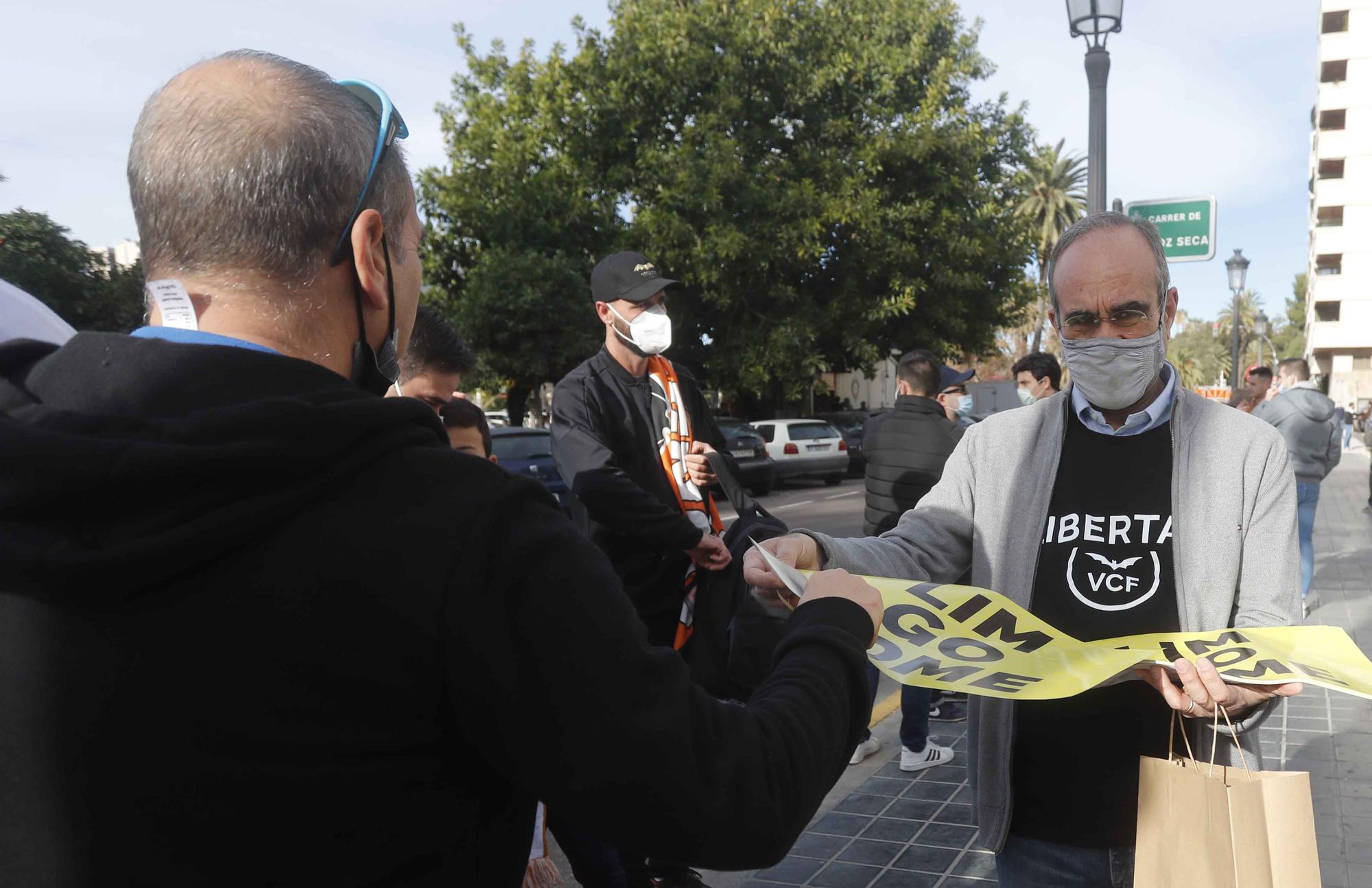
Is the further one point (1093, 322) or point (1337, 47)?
point (1337, 47)

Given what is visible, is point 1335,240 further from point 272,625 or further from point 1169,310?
point 272,625

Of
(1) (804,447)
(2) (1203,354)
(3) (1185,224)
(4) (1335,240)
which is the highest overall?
(4) (1335,240)

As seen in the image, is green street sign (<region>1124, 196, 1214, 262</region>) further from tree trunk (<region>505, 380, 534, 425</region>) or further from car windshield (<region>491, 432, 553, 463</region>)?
tree trunk (<region>505, 380, 534, 425</region>)

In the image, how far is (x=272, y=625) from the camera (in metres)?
1.03

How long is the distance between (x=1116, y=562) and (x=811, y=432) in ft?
65.3

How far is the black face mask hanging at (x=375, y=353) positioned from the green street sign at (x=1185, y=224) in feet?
25.7

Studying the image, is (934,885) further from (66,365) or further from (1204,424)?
(66,365)

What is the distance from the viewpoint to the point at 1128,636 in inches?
83.5

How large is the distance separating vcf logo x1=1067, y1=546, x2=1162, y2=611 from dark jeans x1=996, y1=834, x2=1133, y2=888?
19.3 inches

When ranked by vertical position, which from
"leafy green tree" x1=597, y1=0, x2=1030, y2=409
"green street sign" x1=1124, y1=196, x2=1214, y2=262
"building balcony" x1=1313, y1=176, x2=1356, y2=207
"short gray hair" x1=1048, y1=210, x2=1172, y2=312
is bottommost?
"short gray hair" x1=1048, y1=210, x2=1172, y2=312

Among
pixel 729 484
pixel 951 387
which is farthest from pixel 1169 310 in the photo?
pixel 951 387

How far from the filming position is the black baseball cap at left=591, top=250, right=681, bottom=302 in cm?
393

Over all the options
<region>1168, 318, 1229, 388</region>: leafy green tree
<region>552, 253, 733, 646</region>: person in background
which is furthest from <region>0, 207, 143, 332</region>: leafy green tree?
<region>1168, 318, 1229, 388</region>: leafy green tree

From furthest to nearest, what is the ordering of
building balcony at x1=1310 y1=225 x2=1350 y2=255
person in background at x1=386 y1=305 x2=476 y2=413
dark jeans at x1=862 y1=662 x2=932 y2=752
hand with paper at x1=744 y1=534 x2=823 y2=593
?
building balcony at x1=1310 y1=225 x2=1350 y2=255 → dark jeans at x1=862 y1=662 x2=932 y2=752 → person in background at x1=386 y1=305 x2=476 y2=413 → hand with paper at x1=744 y1=534 x2=823 y2=593
